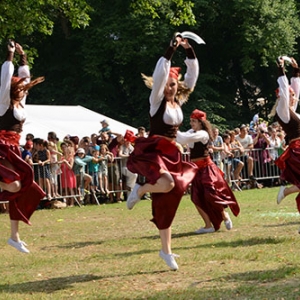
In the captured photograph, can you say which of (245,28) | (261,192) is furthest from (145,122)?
(261,192)

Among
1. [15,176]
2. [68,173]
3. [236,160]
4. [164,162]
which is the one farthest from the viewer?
[236,160]

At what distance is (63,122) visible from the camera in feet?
78.4

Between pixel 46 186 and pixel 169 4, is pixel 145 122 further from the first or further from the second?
pixel 46 186

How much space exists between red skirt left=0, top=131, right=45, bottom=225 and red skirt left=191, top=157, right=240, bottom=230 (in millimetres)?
2866

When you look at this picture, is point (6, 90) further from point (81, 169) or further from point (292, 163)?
point (81, 169)

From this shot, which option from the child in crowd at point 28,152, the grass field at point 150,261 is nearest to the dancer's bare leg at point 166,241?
the grass field at point 150,261

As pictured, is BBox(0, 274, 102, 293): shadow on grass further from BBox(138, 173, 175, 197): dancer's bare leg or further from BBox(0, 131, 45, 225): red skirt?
BBox(0, 131, 45, 225): red skirt

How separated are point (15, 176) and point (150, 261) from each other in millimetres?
1904

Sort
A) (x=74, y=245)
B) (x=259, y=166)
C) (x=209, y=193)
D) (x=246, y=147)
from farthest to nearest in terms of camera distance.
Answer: (x=259, y=166) < (x=246, y=147) < (x=209, y=193) < (x=74, y=245)

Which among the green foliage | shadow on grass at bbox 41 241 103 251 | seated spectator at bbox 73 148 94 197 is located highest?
the green foliage

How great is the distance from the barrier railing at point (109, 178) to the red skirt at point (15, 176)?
744cm

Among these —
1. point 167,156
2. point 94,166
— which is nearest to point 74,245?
point 167,156

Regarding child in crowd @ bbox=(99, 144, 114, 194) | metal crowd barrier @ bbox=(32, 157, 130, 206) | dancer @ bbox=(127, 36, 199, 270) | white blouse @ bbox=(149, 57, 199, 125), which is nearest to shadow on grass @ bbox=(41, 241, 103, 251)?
dancer @ bbox=(127, 36, 199, 270)

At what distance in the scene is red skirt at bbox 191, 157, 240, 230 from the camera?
11836 millimetres
